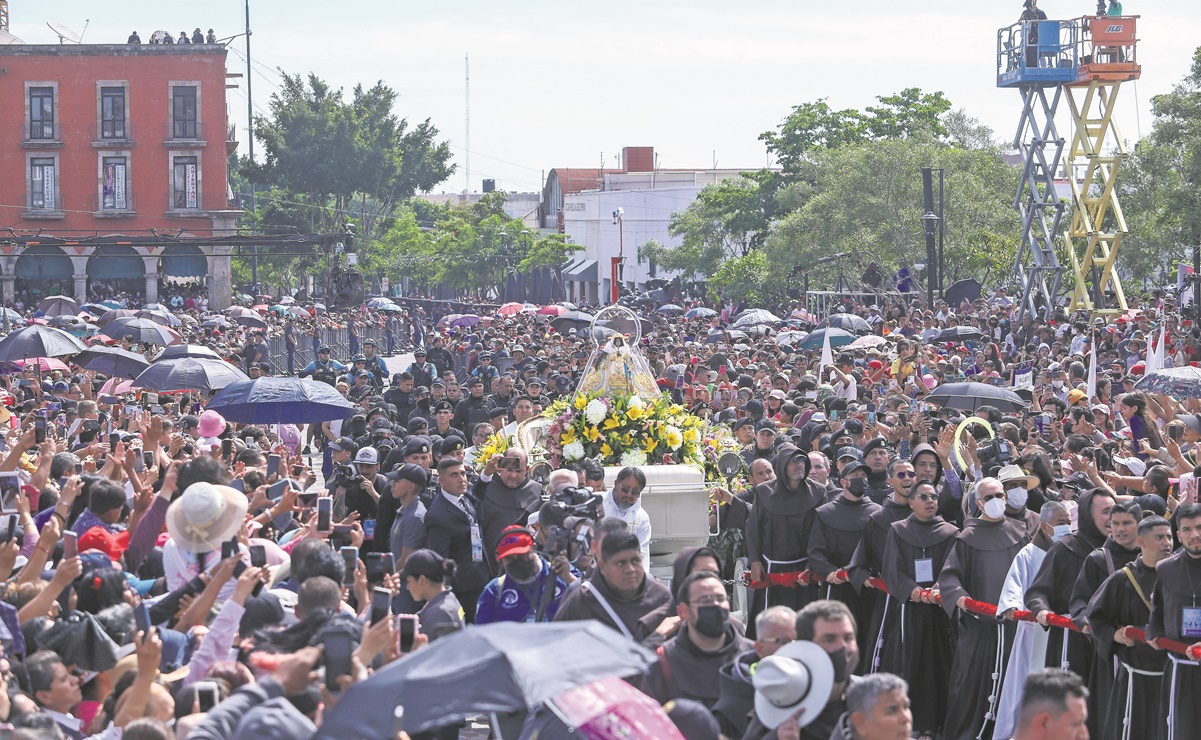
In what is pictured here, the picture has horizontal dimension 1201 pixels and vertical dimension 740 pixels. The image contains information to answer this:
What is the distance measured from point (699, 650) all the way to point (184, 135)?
60183 mm

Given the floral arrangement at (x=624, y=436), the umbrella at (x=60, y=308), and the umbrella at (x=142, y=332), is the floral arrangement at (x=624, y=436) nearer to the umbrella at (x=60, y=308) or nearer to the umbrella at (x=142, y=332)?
the umbrella at (x=142, y=332)

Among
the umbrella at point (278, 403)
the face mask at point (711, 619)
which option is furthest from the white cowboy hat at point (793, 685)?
the umbrella at point (278, 403)

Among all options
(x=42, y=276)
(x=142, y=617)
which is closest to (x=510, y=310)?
(x=42, y=276)

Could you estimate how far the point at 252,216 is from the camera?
7850 cm

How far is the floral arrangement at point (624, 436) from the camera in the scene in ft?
43.1

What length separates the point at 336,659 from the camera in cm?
542

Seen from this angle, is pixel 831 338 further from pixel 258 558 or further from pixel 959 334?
pixel 258 558

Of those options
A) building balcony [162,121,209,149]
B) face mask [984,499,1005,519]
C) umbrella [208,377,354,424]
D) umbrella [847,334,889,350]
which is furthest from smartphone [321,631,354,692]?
building balcony [162,121,209,149]

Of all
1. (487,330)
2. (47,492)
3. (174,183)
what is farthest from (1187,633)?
(174,183)

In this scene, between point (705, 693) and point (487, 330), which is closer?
point (705, 693)

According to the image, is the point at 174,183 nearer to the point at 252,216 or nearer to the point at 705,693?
the point at 252,216

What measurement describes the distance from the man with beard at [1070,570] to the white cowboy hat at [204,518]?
174 inches

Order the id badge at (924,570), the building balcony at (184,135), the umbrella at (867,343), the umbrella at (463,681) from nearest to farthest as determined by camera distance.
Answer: the umbrella at (463,681) → the id badge at (924,570) → the umbrella at (867,343) → the building balcony at (184,135)

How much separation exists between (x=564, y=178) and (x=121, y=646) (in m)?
99.9
